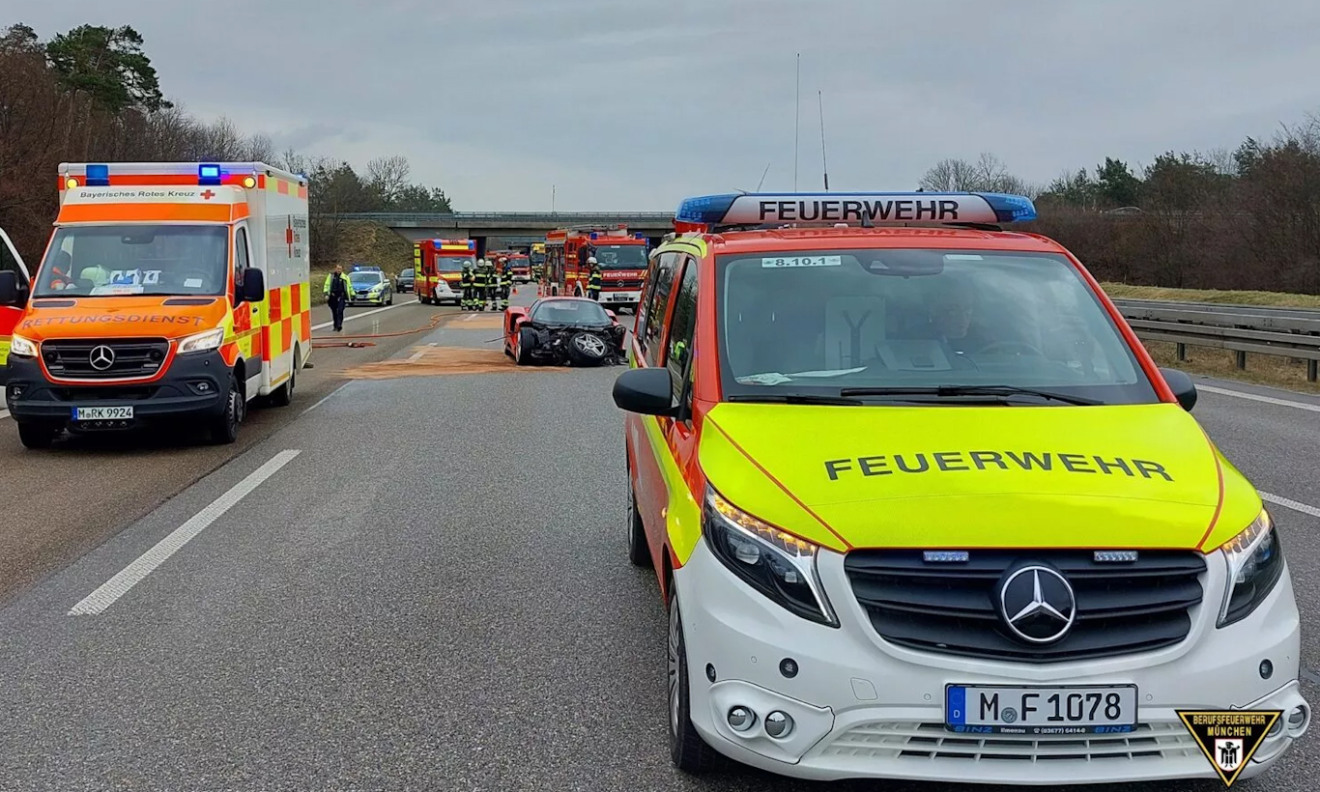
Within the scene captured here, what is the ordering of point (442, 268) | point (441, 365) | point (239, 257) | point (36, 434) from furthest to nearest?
1. point (442, 268)
2. point (441, 365)
3. point (239, 257)
4. point (36, 434)

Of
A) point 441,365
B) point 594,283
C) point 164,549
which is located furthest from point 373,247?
point 164,549

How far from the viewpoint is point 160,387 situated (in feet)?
36.9

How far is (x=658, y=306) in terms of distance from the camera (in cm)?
649

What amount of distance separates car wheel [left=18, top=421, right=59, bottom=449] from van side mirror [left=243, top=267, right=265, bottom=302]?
7.06 feet

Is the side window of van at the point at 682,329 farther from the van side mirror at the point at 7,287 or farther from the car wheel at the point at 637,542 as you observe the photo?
the van side mirror at the point at 7,287

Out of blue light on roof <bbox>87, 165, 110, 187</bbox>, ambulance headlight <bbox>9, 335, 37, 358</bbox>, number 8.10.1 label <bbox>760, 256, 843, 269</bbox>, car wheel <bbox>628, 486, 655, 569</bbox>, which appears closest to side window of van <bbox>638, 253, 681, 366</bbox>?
car wheel <bbox>628, 486, 655, 569</bbox>

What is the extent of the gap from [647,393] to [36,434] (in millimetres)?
9073

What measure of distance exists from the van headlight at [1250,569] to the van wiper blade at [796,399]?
1.32m

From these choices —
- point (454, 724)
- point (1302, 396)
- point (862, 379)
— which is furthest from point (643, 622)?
point (1302, 396)

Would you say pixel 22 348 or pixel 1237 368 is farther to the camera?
pixel 1237 368

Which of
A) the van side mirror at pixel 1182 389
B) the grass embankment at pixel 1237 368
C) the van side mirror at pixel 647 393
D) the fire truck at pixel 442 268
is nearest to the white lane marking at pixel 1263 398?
the grass embankment at pixel 1237 368

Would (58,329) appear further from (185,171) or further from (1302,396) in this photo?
(1302,396)

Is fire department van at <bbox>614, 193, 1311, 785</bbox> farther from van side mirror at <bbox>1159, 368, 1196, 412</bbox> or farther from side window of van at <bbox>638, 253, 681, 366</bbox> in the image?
side window of van at <bbox>638, 253, 681, 366</bbox>

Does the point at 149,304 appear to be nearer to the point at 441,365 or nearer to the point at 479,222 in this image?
the point at 441,365
